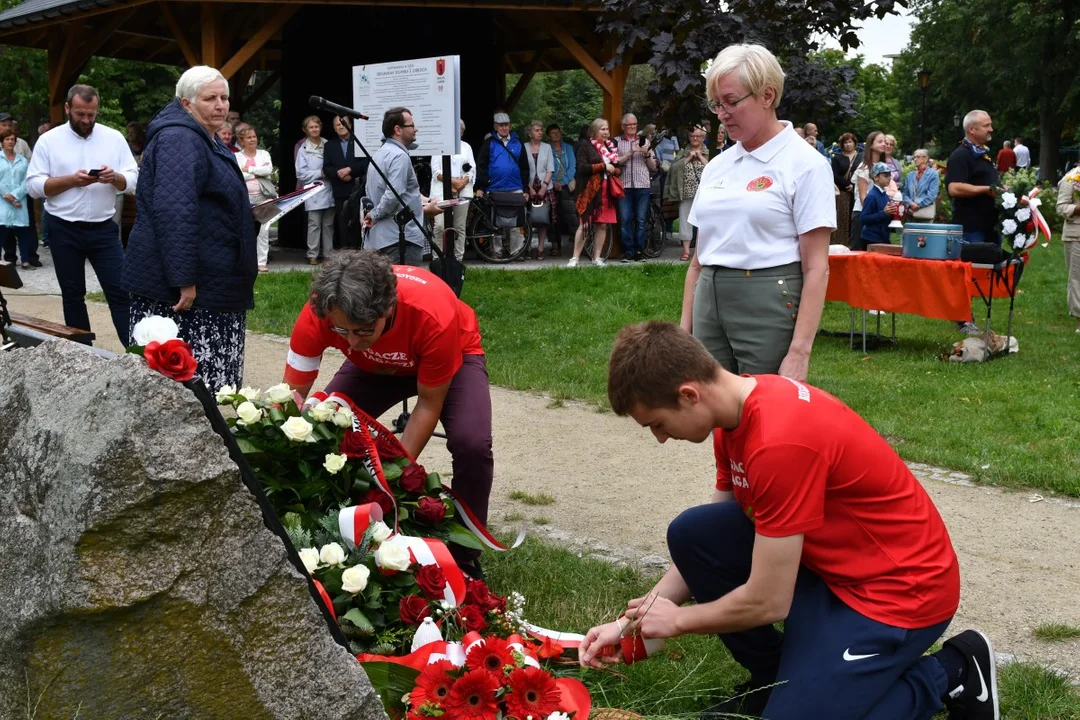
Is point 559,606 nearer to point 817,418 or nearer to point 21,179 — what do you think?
point 817,418

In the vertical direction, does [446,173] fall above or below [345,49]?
below

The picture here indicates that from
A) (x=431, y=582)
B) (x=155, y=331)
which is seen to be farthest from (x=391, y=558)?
(x=155, y=331)

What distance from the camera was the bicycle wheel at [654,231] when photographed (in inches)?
576

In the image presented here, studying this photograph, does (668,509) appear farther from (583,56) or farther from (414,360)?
(583,56)

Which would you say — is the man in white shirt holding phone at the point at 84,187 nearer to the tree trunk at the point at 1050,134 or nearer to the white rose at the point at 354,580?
the white rose at the point at 354,580

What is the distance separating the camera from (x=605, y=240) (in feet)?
48.0

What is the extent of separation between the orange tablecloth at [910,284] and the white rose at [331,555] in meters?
6.15

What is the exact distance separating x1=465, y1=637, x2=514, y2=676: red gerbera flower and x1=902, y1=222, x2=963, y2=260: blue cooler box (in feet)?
23.0

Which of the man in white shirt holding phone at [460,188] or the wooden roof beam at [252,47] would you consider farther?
the wooden roof beam at [252,47]

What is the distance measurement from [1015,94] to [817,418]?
42.8 m

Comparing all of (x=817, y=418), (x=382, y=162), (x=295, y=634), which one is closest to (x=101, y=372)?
(x=295, y=634)

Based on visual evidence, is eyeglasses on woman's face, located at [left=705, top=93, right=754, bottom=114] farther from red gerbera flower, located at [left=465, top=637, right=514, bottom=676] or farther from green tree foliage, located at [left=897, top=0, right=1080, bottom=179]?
green tree foliage, located at [left=897, top=0, right=1080, bottom=179]

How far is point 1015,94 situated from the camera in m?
41.2

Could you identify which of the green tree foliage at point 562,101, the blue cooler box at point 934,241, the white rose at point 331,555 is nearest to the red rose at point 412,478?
the white rose at point 331,555
